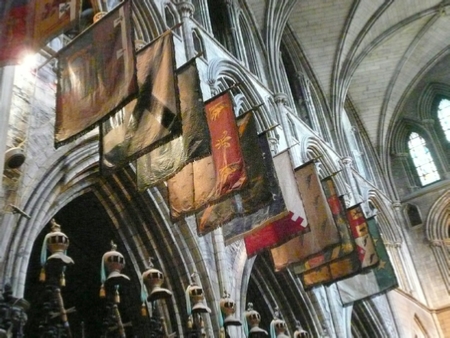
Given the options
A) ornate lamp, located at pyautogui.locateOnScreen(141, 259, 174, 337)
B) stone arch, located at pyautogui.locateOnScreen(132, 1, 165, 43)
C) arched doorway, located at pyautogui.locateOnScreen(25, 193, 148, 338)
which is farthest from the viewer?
stone arch, located at pyautogui.locateOnScreen(132, 1, 165, 43)

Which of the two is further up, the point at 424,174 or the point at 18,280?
the point at 424,174

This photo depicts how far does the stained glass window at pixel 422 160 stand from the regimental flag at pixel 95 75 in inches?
706

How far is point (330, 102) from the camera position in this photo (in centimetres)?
2019

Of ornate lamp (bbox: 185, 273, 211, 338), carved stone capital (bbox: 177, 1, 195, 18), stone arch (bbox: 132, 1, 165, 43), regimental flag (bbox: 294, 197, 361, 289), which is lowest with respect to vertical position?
ornate lamp (bbox: 185, 273, 211, 338)

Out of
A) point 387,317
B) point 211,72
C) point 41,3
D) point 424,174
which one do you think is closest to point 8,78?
point 41,3

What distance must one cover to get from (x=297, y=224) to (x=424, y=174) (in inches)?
590

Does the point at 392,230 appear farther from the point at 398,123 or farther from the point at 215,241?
the point at 215,241

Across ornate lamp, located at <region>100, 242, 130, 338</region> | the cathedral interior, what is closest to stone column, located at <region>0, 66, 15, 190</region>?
the cathedral interior

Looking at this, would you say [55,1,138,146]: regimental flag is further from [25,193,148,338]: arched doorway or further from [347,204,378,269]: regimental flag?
[347,204,378,269]: regimental flag

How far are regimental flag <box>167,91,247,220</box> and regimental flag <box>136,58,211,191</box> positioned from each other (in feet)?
2.10

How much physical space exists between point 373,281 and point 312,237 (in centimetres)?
339

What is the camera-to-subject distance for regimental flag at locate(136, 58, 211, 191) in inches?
273

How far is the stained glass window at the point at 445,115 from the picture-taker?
2267cm

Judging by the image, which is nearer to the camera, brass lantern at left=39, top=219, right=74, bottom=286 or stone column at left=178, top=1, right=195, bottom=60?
brass lantern at left=39, top=219, right=74, bottom=286
